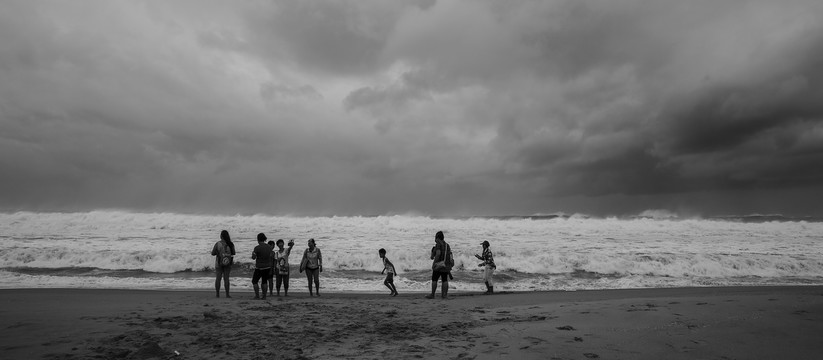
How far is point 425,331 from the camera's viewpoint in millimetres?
7309

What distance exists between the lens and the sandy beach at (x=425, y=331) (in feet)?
18.6

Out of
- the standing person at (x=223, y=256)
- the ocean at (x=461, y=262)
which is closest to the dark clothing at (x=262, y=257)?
the standing person at (x=223, y=256)

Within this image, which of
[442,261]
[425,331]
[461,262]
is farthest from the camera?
[461,262]

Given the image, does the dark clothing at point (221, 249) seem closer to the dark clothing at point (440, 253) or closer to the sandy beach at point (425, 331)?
the sandy beach at point (425, 331)

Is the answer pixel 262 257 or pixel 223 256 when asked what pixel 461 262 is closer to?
pixel 262 257

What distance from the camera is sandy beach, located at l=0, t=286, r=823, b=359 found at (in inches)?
224

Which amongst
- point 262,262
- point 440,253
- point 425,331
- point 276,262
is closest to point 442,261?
point 440,253

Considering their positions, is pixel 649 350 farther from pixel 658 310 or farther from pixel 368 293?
pixel 368 293

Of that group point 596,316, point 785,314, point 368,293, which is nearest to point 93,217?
point 368,293

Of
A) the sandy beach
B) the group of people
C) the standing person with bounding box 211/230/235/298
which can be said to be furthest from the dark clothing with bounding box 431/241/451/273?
the standing person with bounding box 211/230/235/298

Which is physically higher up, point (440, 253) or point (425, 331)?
point (440, 253)

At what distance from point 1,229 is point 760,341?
4936 centimetres

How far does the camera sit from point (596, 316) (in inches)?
309

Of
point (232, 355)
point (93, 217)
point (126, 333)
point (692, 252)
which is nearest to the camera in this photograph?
point (232, 355)
